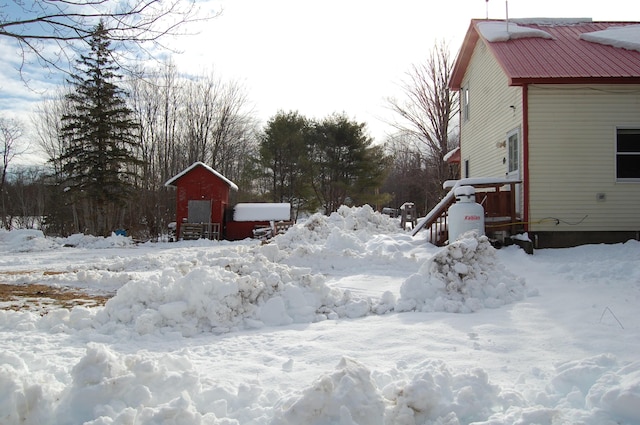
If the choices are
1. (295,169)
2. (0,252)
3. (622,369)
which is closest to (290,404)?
(622,369)

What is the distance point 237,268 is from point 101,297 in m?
2.38

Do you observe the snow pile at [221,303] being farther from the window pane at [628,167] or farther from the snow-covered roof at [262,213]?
the snow-covered roof at [262,213]

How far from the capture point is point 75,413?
9.30 ft

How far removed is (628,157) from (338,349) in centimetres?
1023

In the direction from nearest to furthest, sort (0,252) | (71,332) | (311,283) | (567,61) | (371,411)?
(371,411) → (71,332) → (311,283) → (567,61) → (0,252)

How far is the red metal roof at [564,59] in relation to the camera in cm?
1041

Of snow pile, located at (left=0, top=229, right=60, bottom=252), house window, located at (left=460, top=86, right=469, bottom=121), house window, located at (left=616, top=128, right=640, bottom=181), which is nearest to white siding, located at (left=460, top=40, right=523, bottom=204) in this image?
house window, located at (left=460, top=86, right=469, bottom=121)

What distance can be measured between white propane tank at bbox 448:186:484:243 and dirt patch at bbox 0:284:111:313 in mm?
7233

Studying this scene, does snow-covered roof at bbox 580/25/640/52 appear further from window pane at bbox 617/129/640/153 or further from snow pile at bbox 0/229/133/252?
snow pile at bbox 0/229/133/252

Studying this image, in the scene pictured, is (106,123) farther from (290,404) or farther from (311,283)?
(290,404)

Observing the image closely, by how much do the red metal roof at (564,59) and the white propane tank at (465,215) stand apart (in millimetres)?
2933

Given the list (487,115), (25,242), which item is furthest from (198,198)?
(487,115)

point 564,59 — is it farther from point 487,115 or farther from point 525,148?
point 487,115

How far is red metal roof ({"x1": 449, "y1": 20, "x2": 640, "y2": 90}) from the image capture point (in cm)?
1041
